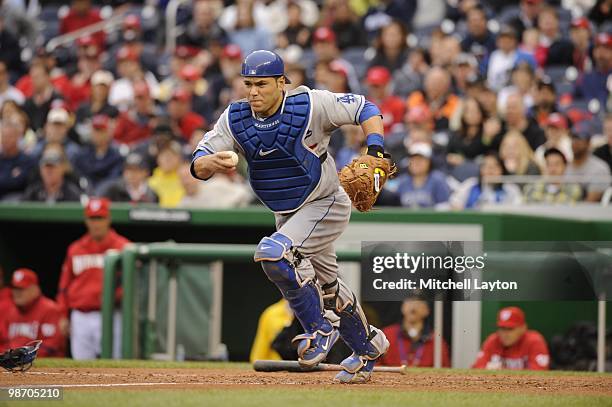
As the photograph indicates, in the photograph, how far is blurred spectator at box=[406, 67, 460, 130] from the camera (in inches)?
488

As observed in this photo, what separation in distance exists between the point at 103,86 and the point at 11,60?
238 cm

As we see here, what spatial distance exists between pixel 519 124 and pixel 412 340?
11.0 feet

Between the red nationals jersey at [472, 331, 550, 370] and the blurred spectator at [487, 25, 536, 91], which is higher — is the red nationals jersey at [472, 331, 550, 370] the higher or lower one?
the lower one

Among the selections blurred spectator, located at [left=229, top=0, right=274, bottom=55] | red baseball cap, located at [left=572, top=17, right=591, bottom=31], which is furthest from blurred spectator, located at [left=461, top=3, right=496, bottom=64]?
blurred spectator, located at [left=229, top=0, right=274, bottom=55]

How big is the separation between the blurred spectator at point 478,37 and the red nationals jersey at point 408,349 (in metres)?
5.04

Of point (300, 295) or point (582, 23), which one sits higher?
point (582, 23)

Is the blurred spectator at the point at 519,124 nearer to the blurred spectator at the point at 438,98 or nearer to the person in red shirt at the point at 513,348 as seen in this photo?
the blurred spectator at the point at 438,98

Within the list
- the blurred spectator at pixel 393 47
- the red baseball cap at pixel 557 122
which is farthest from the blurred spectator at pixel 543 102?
the blurred spectator at pixel 393 47

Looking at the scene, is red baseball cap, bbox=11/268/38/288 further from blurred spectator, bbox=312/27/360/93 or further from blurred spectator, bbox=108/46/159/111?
blurred spectator, bbox=312/27/360/93

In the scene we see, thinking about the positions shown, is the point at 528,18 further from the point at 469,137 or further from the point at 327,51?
the point at 469,137

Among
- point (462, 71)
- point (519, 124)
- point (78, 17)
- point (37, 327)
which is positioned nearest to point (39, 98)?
point (78, 17)

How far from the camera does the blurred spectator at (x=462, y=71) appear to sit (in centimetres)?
1277

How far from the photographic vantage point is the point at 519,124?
1161 centimetres

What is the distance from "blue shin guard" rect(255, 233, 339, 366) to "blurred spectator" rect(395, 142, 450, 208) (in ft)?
14.9
